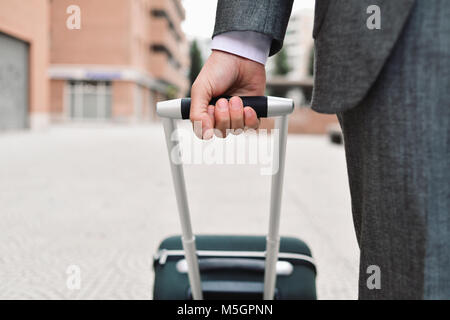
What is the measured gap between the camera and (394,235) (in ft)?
2.65

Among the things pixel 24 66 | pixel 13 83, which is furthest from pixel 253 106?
pixel 24 66

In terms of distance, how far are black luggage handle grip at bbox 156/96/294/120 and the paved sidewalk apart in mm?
1600

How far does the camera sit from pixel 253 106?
2.97 feet

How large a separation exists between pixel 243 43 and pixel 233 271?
857 mm

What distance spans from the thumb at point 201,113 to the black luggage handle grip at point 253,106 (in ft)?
0.08

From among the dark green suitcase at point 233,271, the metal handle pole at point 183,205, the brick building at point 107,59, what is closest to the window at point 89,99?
the brick building at point 107,59

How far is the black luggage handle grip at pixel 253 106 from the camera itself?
35.9 inches

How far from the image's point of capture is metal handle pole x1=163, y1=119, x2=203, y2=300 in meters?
1.04

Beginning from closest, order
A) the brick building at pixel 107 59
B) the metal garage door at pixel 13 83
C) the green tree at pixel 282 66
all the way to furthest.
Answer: the metal garage door at pixel 13 83, the brick building at pixel 107 59, the green tree at pixel 282 66

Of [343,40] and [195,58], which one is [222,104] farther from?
[195,58]

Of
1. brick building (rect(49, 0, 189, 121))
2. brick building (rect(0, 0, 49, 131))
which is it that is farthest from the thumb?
brick building (rect(49, 0, 189, 121))

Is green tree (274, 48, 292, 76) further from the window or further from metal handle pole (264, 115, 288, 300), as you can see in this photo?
metal handle pole (264, 115, 288, 300)

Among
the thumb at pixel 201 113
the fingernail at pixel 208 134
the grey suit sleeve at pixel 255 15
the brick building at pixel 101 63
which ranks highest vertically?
the brick building at pixel 101 63

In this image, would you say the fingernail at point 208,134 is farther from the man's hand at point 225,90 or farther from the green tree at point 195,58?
the green tree at point 195,58
